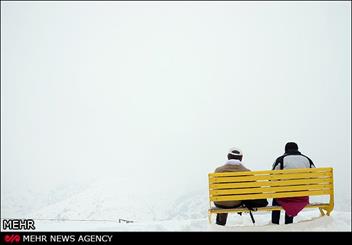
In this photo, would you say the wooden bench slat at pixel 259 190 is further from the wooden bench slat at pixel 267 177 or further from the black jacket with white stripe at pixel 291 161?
the black jacket with white stripe at pixel 291 161

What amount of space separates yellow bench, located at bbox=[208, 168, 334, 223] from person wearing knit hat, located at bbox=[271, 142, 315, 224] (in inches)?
6.5

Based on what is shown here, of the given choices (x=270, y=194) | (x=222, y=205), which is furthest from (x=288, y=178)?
(x=222, y=205)

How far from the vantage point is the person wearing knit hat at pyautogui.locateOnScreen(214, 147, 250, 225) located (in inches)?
277

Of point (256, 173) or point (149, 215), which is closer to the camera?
point (256, 173)

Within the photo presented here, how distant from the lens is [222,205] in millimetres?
7031

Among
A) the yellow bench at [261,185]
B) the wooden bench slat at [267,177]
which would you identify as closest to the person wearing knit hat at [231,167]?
the yellow bench at [261,185]

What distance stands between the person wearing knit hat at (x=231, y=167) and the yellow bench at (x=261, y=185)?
127 millimetres

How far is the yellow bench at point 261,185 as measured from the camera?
6.92 meters
